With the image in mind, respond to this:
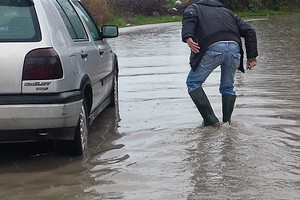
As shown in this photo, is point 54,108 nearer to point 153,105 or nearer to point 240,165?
point 240,165

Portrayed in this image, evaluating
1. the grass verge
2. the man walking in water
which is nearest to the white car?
the man walking in water

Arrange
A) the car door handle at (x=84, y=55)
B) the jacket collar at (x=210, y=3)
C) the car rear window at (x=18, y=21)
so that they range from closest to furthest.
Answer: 1. the car rear window at (x=18, y=21)
2. the car door handle at (x=84, y=55)
3. the jacket collar at (x=210, y=3)

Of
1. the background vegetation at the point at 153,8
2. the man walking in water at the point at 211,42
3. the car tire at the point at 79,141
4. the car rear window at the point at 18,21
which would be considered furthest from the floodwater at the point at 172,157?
the background vegetation at the point at 153,8

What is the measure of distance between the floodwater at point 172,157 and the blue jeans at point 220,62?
53 cm

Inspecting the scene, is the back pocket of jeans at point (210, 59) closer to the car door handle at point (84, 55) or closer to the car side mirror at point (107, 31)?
the car door handle at point (84, 55)

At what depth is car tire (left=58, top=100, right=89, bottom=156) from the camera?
223 inches

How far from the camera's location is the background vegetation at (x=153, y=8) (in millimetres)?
35250

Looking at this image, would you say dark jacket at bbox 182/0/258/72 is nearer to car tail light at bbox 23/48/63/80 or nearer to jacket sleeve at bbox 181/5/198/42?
jacket sleeve at bbox 181/5/198/42

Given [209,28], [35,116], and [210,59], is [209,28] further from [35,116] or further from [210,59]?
[35,116]

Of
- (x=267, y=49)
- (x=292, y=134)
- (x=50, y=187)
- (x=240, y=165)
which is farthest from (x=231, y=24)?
(x=267, y=49)

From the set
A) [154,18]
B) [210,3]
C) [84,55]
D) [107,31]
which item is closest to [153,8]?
[154,18]

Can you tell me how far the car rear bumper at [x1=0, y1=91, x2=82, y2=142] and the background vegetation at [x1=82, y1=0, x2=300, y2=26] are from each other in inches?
1142

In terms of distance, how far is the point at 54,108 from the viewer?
5.21m

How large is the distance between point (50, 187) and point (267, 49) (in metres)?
12.6
